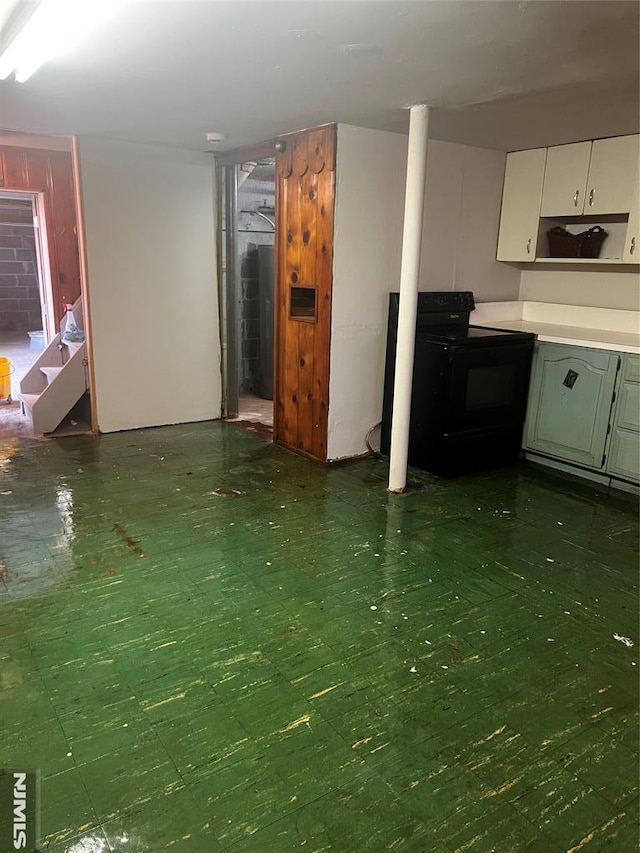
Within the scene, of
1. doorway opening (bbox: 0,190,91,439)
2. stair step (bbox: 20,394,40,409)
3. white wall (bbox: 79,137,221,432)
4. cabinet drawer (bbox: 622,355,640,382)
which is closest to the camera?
cabinet drawer (bbox: 622,355,640,382)

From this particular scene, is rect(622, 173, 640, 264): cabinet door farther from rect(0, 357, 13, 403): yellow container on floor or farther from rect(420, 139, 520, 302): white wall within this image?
rect(0, 357, 13, 403): yellow container on floor

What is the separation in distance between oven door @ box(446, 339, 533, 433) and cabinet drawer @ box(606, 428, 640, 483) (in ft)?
2.35

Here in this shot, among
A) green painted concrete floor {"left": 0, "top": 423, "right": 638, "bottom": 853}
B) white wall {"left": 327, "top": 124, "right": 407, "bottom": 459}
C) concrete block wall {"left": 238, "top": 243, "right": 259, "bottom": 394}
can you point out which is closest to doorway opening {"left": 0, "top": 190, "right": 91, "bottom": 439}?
green painted concrete floor {"left": 0, "top": 423, "right": 638, "bottom": 853}

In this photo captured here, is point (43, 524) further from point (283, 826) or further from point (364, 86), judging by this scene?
point (364, 86)

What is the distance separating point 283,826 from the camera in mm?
1637

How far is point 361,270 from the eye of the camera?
4238 mm

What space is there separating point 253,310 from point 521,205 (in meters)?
2.91

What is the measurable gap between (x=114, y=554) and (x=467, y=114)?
10.3 ft

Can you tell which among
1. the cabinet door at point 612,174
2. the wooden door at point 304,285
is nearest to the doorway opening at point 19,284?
the wooden door at point 304,285

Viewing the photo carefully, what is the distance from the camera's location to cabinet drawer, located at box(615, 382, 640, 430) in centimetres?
382

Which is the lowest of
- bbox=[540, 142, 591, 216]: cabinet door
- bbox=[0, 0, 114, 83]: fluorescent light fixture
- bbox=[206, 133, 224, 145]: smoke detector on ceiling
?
bbox=[540, 142, 591, 216]: cabinet door

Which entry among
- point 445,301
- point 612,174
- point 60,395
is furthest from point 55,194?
point 612,174

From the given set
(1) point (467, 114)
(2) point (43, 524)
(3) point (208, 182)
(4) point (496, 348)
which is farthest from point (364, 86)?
(2) point (43, 524)

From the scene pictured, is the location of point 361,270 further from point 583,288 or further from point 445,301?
point 583,288
